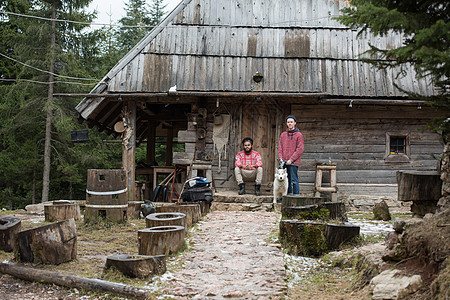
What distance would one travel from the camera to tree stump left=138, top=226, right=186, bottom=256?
17.9 ft

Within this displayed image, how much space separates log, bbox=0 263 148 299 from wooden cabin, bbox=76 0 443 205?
23.5ft

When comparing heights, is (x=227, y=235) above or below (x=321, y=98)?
below

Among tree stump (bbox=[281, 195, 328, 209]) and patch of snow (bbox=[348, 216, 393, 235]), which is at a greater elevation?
tree stump (bbox=[281, 195, 328, 209])

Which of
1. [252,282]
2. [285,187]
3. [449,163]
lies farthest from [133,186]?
[449,163]

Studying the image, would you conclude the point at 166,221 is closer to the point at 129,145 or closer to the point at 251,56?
the point at 129,145

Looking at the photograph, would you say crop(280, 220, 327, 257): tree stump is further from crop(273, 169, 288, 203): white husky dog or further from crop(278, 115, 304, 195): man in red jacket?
crop(278, 115, 304, 195): man in red jacket

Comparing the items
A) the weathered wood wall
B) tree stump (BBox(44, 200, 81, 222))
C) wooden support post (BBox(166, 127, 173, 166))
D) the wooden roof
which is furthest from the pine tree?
tree stump (BBox(44, 200, 81, 222))

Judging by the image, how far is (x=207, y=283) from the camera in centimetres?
470

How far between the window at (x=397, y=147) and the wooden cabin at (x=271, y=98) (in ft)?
0.10

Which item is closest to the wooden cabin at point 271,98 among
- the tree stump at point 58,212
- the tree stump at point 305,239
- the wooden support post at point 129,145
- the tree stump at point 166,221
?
the wooden support post at point 129,145

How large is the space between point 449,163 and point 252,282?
8.29ft

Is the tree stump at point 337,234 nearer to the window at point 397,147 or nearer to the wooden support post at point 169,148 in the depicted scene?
the window at point 397,147

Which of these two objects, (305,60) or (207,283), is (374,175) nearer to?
(305,60)

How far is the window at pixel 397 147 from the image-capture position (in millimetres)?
12477
